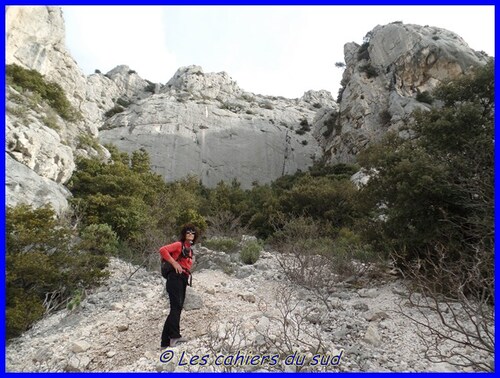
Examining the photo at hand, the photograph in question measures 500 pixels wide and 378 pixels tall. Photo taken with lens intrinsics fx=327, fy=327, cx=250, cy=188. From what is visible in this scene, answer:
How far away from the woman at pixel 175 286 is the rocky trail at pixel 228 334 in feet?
0.61

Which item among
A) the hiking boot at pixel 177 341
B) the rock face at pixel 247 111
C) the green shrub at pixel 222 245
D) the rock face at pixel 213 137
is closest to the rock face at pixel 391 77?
the rock face at pixel 247 111

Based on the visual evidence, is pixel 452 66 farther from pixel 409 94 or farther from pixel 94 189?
pixel 94 189

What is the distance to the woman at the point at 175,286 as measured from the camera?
411 centimetres

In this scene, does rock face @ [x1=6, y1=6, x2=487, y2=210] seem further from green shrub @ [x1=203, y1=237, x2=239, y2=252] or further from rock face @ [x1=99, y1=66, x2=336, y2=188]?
green shrub @ [x1=203, y1=237, x2=239, y2=252]

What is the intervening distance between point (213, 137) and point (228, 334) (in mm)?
29188

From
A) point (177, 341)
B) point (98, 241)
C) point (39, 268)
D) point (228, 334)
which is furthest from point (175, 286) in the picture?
point (98, 241)

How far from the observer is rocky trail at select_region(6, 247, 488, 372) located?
374 centimetres

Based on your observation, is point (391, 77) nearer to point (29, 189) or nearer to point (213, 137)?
point (213, 137)

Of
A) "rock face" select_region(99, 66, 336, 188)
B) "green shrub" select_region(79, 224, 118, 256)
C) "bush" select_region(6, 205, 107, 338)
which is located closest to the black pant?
"bush" select_region(6, 205, 107, 338)

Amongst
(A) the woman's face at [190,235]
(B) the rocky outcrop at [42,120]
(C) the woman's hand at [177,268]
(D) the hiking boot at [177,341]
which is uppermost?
(B) the rocky outcrop at [42,120]

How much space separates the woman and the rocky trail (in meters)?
0.19

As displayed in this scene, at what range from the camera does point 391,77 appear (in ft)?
93.7

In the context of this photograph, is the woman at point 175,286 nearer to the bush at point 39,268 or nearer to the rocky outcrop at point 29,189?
the bush at point 39,268

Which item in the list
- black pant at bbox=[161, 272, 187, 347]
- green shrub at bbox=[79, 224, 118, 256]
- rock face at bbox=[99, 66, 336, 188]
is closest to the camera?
black pant at bbox=[161, 272, 187, 347]
